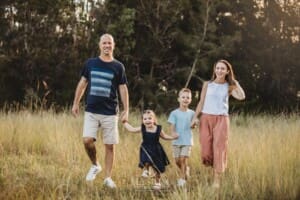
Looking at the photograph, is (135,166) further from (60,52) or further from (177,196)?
(60,52)

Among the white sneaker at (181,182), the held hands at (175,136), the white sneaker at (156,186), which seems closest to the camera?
the white sneaker at (156,186)

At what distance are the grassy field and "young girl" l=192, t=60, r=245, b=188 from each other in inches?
10.1

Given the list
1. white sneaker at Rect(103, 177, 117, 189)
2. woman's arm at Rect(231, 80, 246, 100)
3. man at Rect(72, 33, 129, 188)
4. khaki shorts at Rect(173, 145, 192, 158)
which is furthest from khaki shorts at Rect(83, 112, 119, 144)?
woman's arm at Rect(231, 80, 246, 100)

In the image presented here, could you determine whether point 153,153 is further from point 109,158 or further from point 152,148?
point 109,158

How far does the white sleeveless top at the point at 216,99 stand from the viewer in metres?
7.39

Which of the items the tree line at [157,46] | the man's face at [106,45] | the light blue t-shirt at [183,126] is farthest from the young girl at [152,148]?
the tree line at [157,46]

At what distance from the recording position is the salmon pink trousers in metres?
7.25

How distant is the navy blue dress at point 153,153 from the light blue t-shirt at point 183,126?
1.02ft

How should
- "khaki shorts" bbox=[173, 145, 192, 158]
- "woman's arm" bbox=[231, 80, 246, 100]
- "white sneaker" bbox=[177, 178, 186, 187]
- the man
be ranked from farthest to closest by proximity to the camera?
"khaki shorts" bbox=[173, 145, 192, 158], "woman's arm" bbox=[231, 80, 246, 100], the man, "white sneaker" bbox=[177, 178, 186, 187]

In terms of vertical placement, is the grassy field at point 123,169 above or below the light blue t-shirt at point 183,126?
below

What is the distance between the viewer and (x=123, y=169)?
829 centimetres

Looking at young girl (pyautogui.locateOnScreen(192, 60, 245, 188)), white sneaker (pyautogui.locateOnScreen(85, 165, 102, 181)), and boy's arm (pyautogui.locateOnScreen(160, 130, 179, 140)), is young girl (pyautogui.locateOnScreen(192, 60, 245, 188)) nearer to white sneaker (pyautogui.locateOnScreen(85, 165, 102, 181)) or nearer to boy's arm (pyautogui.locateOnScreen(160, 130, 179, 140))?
boy's arm (pyautogui.locateOnScreen(160, 130, 179, 140))

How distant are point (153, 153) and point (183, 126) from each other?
565 millimetres

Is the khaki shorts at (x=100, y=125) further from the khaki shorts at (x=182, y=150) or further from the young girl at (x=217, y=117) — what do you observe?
the young girl at (x=217, y=117)
